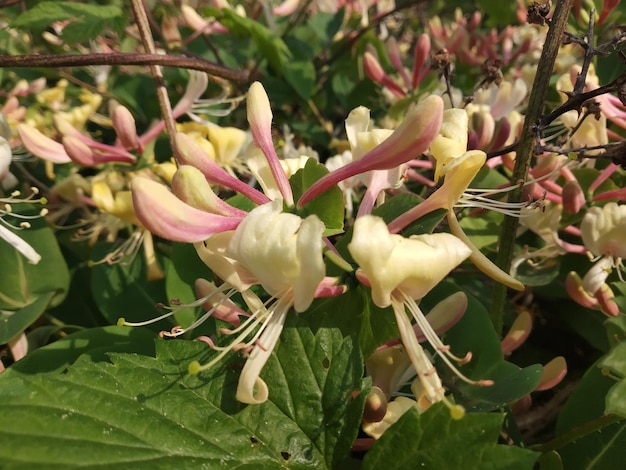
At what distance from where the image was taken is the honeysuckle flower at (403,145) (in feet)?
1.58

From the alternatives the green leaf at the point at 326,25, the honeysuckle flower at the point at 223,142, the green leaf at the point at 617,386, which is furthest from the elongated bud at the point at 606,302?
the green leaf at the point at 326,25

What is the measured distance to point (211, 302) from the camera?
587mm

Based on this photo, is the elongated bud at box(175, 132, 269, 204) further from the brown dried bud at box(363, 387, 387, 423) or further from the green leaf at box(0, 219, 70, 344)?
the green leaf at box(0, 219, 70, 344)

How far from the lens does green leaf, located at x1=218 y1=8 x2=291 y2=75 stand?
118 centimetres

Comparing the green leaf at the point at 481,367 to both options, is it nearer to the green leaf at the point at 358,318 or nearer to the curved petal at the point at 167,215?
the green leaf at the point at 358,318

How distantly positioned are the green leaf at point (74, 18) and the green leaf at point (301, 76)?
42 cm

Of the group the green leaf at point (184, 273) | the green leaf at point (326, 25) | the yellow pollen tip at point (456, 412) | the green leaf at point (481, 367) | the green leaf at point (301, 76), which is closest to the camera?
the yellow pollen tip at point (456, 412)

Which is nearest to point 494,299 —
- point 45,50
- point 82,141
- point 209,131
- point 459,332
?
point 459,332

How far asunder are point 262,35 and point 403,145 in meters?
0.80

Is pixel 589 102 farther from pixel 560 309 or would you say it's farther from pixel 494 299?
pixel 560 309

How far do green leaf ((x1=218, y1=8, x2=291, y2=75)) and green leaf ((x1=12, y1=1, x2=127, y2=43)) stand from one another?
227mm

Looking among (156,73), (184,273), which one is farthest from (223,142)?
(184,273)

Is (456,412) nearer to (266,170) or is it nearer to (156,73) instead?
(266,170)

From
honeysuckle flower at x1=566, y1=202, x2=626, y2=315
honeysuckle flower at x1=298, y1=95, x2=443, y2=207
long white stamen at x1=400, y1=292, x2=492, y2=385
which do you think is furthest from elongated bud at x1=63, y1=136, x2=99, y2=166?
honeysuckle flower at x1=566, y1=202, x2=626, y2=315
